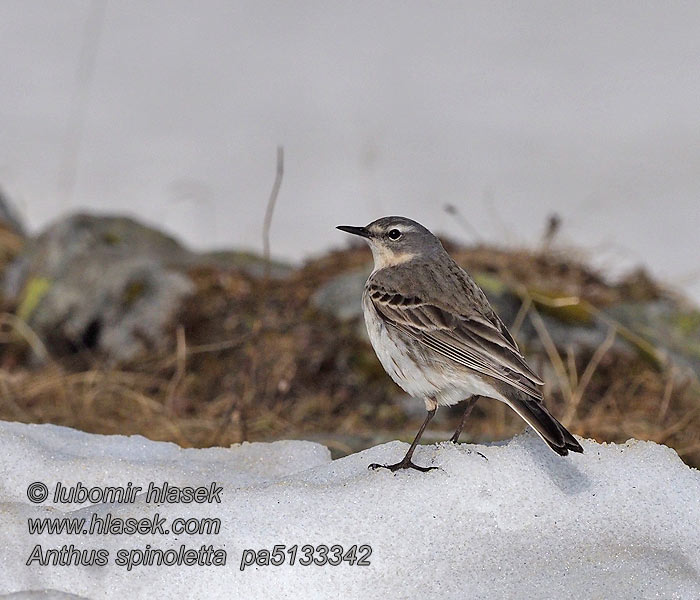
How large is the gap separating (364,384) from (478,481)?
4511 millimetres

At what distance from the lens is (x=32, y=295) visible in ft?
36.0

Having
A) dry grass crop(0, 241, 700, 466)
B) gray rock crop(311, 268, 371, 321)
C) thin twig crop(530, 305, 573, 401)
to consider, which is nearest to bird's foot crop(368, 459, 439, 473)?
dry grass crop(0, 241, 700, 466)

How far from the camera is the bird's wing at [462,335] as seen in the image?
176 inches

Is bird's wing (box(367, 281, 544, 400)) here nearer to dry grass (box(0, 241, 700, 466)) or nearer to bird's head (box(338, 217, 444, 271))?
bird's head (box(338, 217, 444, 271))

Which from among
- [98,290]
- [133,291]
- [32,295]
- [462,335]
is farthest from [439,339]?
[32,295]

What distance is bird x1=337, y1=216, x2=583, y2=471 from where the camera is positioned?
14.6 ft

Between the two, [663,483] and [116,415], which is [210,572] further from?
[116,415]

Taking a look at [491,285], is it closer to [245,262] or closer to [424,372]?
[424,372]

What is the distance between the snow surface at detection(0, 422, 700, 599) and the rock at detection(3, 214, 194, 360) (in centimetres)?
575

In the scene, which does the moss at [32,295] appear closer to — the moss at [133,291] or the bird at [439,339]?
the moss at [133,291]

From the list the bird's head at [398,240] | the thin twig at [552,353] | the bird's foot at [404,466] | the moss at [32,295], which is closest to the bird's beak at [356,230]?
the bird's head at [398,240]

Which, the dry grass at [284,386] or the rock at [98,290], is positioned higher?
the dry grass at [284,386]

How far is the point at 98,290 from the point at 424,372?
21.6 ft

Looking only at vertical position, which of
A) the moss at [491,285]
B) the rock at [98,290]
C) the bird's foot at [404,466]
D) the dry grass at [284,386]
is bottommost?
the rock at [98,290]
